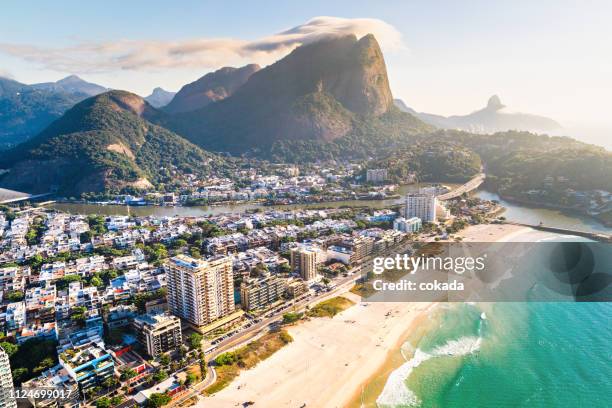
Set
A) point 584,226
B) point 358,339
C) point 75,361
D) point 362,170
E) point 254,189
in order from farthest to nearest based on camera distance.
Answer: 1. point 362,170
2. point 254,189
3. point 584,226
4. point 358,339
5. point 75,361

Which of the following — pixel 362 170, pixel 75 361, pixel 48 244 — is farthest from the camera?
pixel 362 170

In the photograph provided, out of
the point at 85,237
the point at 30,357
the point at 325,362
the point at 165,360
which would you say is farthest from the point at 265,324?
the point at 85,237

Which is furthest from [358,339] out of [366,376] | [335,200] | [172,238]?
[335,200]

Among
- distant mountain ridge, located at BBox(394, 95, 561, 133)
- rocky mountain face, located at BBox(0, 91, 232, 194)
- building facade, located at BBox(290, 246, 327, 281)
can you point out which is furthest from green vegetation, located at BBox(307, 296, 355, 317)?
distant mountain ridge, located at BBox(394, 95, 561, 133)

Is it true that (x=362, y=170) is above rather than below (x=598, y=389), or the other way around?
above

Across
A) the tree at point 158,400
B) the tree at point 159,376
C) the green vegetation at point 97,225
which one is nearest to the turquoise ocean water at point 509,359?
the tree at point 158,400

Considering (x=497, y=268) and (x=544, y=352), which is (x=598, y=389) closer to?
(x=544, y=352)

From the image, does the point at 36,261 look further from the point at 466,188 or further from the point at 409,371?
the point at 466,188
